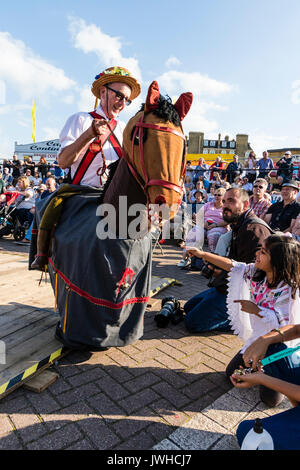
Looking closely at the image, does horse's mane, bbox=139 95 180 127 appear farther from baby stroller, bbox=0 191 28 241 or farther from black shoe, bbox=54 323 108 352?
baby stroller, bbox=0 191 28 241

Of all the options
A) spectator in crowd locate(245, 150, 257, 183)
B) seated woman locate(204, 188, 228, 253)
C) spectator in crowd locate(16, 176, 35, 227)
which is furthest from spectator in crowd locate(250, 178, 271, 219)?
spectator in crowd locate(16, 176, 35, 227)

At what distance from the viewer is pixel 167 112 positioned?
6.16 ft

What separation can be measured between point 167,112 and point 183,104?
0.17 meters

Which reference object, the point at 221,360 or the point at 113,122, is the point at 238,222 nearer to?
the point at 221,360

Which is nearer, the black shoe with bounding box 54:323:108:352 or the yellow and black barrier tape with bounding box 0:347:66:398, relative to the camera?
the yellow and black barrier tape with bounding box 0:347:66:398

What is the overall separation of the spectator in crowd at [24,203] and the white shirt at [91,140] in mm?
6797

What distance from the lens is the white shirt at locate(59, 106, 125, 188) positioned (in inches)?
103

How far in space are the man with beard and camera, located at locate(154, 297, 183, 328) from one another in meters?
0.17

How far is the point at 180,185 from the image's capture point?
184 centimetres

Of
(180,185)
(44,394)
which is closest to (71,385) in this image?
(44,394)

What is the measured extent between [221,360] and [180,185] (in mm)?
2076

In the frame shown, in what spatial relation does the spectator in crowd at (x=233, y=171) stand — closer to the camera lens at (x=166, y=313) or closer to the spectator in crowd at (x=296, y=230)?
the spectator in crowd at (x=296, y=230)
